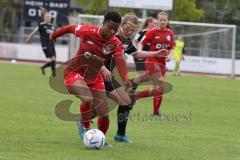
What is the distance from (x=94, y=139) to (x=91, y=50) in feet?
4.17

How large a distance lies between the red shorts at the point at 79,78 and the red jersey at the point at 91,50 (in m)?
0.07

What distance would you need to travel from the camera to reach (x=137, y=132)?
12.1 meters

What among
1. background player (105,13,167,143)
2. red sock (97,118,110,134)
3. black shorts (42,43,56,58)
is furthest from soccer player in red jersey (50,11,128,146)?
black shorts (42,43,56,58)

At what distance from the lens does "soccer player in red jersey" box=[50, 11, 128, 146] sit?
392 inches

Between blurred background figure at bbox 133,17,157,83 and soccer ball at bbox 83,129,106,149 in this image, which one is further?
blurred background figure at bbox 133,17,157,83

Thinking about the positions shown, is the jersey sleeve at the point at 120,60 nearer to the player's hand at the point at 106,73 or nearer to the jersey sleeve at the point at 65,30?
the player's hand at the point at 106,73

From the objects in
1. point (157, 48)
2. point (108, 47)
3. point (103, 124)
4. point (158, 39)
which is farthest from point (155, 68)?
point (108, 47)

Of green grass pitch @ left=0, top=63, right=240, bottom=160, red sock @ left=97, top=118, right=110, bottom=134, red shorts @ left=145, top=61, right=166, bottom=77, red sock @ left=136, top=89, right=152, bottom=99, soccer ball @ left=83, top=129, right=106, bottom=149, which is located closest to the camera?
green grass pitch @ left=0, top=63, right=240, bottom=160

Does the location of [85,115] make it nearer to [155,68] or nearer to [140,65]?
[155,68]

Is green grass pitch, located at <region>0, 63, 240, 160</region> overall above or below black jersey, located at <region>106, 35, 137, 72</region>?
below

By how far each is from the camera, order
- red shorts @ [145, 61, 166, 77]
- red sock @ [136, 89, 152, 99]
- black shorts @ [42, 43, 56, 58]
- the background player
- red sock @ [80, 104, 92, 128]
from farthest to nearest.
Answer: black shorts @ [42, 43, 56, 58] → red sock @ [136, 89, 152, 99] → red shorts @ [145, 61, 166, 77] → the background player → red sock @ [80, 104, 92, 128]

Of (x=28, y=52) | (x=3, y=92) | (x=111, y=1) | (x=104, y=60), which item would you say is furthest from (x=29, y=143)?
(x=28, y=52)

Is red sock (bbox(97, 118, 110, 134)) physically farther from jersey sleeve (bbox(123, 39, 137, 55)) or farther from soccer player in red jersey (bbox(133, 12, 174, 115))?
soccer player in red jersey (bbox(133, 12, 174, 115))

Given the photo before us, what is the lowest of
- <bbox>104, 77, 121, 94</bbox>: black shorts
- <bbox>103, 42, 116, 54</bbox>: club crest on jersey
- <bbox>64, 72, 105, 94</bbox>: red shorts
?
<bbox>104, 77, 121, 94</bbox>: black shorts
